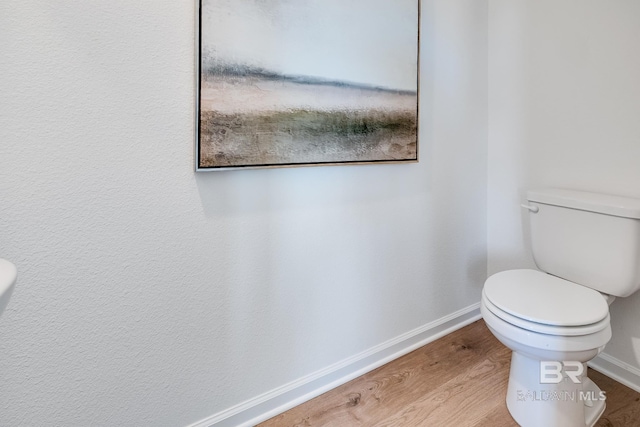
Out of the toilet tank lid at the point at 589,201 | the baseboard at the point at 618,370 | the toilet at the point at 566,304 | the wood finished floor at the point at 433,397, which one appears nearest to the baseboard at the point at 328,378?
the wood finished floor at the point at 433,397

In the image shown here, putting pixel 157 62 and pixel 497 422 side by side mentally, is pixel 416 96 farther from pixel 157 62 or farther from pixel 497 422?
pixel 497 422

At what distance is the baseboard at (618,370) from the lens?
1.50 meters

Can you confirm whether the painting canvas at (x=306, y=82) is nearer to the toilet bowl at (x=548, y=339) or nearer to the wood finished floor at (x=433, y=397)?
the toilet bowl at (x=548, y=339)

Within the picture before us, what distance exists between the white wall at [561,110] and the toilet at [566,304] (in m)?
0.19

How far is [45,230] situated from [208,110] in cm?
55

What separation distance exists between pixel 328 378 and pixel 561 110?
1601 mm

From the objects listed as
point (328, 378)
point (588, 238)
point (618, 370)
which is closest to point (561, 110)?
point (588, 238)

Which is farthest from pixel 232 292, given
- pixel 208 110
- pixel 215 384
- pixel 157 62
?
pixel 157 62

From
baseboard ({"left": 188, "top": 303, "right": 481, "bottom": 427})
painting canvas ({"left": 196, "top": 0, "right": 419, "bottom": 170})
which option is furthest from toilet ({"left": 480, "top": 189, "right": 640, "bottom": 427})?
painting canvas ({"left": 196, "top": 0, "right": 419, "bottom": 170})

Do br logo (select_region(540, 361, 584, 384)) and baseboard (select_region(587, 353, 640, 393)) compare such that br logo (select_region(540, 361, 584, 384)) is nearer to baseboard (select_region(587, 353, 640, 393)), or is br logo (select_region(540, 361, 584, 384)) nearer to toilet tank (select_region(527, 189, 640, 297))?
toilet tank (select_region(527, 189, 640, 297))

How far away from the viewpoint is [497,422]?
52.2 inches

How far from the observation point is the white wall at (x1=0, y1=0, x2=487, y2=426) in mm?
915

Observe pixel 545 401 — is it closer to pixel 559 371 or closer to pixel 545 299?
pixel 559 371

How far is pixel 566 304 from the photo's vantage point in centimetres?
122
